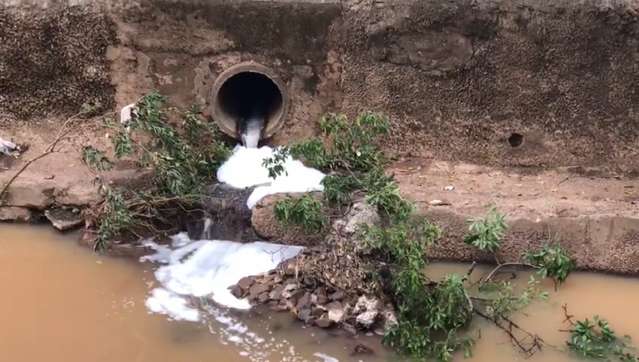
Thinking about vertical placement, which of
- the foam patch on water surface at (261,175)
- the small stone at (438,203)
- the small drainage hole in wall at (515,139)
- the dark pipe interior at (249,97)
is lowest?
the small stone at (438,203)

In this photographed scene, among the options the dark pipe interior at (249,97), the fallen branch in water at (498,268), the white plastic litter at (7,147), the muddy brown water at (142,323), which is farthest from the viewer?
the dark pipe interior at (249,97)

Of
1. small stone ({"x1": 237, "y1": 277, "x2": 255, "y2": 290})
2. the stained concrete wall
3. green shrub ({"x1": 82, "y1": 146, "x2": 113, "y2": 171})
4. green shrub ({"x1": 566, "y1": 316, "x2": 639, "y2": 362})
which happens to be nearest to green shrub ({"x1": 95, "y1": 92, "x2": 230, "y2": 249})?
green shrub ({"x1": 82, "y1": 146, "x2": 113, "y2": 171})

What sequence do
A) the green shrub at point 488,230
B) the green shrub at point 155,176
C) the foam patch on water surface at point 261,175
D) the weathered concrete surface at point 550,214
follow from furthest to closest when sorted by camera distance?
the foam patch on water surface at point 261,175
the green shrub at point 155,176
the weathered concrete surface at point 550,214
the green shrub at point 488,230

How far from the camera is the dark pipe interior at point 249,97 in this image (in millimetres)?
6707

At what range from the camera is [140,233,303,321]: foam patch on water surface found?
16.7 feet

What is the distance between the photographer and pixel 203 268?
549cm

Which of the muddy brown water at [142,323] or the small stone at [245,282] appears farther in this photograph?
the small stone at [245,282]

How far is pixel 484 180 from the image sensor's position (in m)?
6.14

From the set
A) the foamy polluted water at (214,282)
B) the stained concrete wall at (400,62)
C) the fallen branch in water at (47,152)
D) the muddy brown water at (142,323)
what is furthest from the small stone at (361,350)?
the fallen branch in water at (47,152)

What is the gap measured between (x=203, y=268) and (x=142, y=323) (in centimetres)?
74

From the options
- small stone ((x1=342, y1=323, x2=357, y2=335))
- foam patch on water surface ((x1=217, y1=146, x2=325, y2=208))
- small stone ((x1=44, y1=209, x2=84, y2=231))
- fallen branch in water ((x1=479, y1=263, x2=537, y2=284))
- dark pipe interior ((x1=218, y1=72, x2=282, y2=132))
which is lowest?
small stone ((x1=342, y1=323, x2=357, y2=335))

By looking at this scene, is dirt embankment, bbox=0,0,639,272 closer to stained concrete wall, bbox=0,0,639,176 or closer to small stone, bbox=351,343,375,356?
stained concrete wall, bbox=0,0,639,176

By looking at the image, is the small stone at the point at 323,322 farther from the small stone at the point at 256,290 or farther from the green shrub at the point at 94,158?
the green shrub at the point at 94,158

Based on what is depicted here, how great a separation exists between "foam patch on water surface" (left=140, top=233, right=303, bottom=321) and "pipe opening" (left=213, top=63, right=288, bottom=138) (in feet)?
3.67
